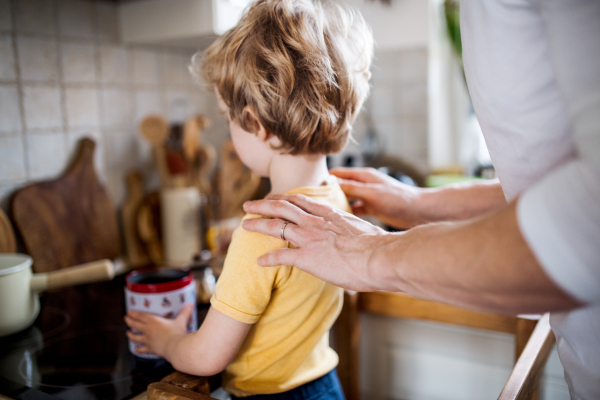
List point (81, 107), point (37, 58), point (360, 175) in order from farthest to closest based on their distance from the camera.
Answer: point (81, 107), point (37, 58), point (360, 175)

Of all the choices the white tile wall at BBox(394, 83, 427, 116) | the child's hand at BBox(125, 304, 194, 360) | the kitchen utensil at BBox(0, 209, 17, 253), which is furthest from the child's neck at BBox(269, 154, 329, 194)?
the white tile wall at BBox(394, 83, 427, 116)

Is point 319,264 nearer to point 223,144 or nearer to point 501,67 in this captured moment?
point 501,67

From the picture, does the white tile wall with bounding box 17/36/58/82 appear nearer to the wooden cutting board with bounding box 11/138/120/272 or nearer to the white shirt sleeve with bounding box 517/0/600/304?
the wooden cutting board with bounding box 11/138/120/272

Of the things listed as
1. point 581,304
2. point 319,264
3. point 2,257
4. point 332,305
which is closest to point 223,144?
point 2,257

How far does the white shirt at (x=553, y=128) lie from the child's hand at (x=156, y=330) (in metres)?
0.47

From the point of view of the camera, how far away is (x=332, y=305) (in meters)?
0.71

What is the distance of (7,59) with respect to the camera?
104 cm

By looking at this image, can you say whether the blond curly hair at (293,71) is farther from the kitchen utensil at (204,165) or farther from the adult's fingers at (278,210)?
the kitchen utensil at (204,165)

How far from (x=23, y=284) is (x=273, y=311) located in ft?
1.44

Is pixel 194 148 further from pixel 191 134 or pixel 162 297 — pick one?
pixel 162 297

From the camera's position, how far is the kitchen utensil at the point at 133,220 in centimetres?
132

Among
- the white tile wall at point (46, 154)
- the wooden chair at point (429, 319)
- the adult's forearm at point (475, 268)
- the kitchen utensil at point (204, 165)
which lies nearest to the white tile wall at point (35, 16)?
the white tile wall at point (46, 154)

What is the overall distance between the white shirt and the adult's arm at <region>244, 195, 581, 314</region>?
0.6 inches

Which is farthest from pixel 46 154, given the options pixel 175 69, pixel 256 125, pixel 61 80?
pixel 256 125
